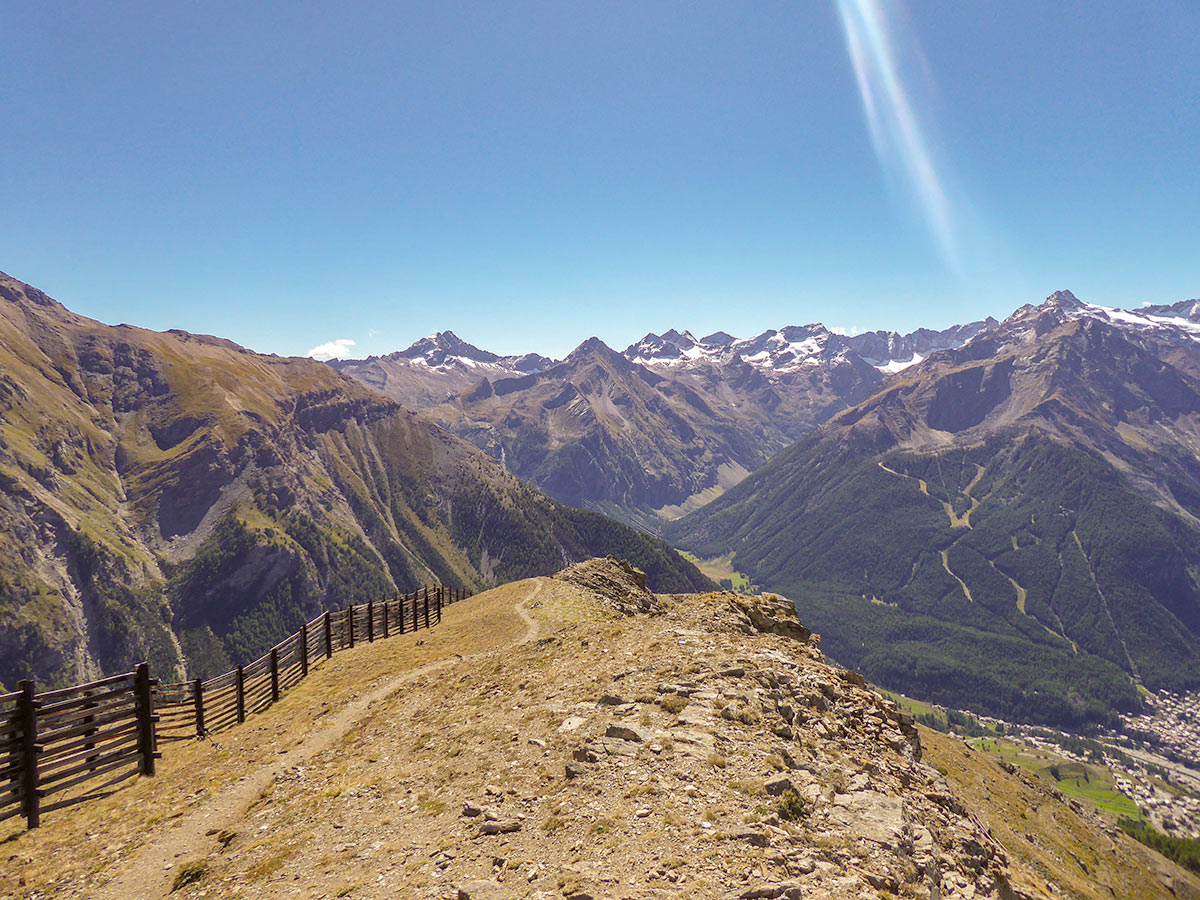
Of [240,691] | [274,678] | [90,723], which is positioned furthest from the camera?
[274,678]

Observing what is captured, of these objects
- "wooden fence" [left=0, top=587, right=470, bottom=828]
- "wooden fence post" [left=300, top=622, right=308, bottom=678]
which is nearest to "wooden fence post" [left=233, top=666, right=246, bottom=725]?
"wooden fence" [left=0, top=587, right=470, bottom=828]

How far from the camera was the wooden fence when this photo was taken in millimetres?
18172

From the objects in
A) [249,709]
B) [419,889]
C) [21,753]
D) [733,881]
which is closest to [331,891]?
[419,889]

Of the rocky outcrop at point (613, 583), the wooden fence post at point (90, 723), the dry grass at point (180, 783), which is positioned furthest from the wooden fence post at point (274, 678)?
the rocky outcrop at point (613, 583)

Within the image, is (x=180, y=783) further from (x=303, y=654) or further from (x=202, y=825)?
(x=303, y=654)

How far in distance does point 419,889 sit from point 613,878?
3835mm

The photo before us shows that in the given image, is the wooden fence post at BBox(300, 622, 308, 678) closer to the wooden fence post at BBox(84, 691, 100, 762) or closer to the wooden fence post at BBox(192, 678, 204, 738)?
the wooden fence post at BBox(192, 678, 204, 738)

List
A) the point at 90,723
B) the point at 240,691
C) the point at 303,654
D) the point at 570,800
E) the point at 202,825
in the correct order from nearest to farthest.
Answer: the point at 570,800
the point at 202,825
the point at 90,723
the point at 240,691
the point at 303,654

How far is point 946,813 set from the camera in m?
14.7

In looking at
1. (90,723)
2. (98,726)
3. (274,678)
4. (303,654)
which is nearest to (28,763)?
(90,723)

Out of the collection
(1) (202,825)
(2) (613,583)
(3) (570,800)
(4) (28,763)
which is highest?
(4) (28,763)

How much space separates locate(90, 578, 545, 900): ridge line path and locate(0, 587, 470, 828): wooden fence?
483cm

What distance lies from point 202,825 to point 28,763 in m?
6.50

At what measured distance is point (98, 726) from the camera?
2042 cm
